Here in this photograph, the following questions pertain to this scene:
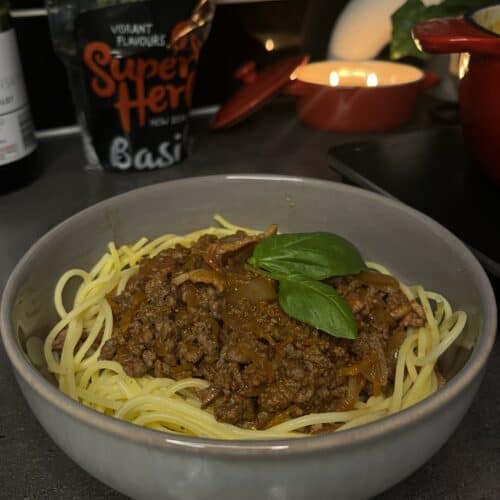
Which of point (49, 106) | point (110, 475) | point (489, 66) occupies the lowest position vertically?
point (49, 106)

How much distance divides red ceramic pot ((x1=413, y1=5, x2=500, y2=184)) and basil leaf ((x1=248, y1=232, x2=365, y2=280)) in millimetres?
429

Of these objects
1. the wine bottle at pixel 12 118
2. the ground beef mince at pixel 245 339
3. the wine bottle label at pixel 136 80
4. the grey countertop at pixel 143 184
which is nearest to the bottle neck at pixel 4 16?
the wine bottle at pixel 12 118

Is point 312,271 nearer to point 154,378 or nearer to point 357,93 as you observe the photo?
point 154,378

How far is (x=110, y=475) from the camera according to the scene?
68 centimetres

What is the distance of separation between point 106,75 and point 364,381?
3.27 ft

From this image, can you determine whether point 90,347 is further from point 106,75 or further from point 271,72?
point 271,72

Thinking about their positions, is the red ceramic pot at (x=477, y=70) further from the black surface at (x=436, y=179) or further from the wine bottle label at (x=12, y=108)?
the wine bottle label at (x=12, y=108)

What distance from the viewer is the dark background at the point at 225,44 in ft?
5.95

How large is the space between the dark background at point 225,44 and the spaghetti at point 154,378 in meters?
0.92

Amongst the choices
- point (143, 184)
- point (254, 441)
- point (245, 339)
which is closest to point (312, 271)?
point (245, 339)

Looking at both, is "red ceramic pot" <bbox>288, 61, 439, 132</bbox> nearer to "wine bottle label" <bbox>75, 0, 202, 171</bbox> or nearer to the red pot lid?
the red pot lid

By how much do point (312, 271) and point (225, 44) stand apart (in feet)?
4.20

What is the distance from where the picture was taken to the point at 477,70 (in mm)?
1215

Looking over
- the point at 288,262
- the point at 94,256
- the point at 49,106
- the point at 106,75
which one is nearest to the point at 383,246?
the point at 288,262
